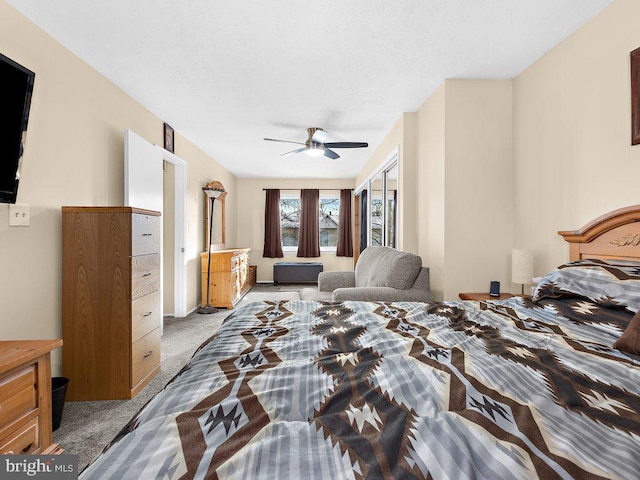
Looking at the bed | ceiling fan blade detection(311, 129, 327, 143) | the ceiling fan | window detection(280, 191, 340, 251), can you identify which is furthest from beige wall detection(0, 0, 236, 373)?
window detection(280, 191, 340, 251)

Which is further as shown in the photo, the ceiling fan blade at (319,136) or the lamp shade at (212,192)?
the lamp shade at (212,192)

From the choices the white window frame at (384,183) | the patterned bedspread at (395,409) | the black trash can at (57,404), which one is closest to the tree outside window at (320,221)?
the white window frame at (384,183)

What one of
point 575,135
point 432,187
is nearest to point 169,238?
point 432,187

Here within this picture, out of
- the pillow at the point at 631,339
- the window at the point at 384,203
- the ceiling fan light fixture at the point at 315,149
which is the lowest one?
the pillow at the point at 631,339

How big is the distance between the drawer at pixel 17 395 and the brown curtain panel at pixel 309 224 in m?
6.24

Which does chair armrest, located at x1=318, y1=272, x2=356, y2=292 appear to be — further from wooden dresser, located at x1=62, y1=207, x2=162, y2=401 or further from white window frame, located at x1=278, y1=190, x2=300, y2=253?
white window frame, located at x1=278, y1=190, x2=300, y2=253

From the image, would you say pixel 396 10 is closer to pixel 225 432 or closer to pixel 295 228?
pixel 225 432

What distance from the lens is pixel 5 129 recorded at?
1731 millimetres

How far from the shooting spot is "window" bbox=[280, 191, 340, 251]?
25.9 feet

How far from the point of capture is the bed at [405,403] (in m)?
0.60

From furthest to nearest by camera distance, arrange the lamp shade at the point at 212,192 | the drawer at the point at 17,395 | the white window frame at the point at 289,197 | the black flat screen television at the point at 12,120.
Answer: the white window frame at the point at 289,197, the lamp shade at the point at 212,192, the black flat screen television at the point at 12,120, the drawer at the point at 17,395

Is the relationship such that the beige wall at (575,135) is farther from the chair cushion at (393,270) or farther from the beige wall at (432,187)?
the chair cushion at (393,270)

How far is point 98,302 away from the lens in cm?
228

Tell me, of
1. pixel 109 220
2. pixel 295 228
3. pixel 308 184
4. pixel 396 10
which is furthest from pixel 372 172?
pixel 109 220
